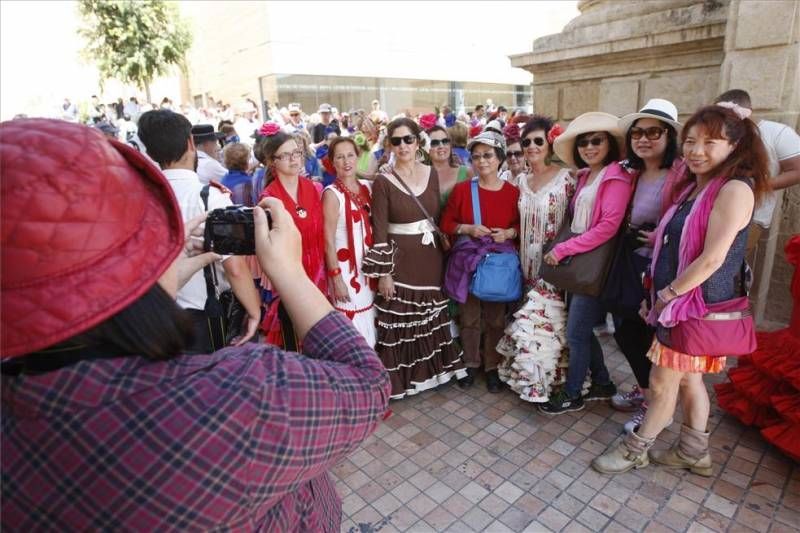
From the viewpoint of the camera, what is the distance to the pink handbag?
7.60 ft

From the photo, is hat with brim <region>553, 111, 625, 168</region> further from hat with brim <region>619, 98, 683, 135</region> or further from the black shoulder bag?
the black shoulder bag

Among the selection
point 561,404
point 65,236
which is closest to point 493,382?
point 561,404

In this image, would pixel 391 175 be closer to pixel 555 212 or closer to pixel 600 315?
pixel 555 212

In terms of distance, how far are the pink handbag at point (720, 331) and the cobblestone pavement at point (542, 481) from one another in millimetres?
788

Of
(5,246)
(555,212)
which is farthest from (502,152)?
(5,246)

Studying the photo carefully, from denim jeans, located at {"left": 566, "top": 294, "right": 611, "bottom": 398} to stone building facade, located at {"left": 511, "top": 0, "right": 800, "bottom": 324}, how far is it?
1743 mm

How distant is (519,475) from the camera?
9.01 ft

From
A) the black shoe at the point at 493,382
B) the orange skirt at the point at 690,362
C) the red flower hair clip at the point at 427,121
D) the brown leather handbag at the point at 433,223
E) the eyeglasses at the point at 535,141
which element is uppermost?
the red flower hair clip at the point at 427,121

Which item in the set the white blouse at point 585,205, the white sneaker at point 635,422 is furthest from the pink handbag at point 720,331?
the white blouse at point 585,205

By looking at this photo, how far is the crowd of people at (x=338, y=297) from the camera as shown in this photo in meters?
0.72

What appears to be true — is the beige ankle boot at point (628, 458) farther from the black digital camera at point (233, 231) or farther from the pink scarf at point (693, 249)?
the black digital camera at point (233, 231)

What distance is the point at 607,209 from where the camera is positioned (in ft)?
9.50

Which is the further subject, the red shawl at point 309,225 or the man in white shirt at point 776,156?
the red shawl at point 309,225

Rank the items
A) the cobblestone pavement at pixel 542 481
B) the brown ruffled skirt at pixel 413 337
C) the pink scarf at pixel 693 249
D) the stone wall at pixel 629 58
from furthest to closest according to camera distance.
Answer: the stone wall at pixel 629 58 < the brown ruffled skirt at pixel 413 337 < the cobblestone pavement at pixel 542 481 < the pink scarf at pixel 693 249
